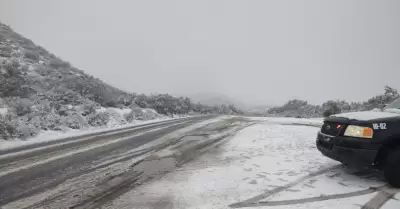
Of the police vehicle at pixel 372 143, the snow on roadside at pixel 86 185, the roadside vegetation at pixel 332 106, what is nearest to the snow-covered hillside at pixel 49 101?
the snow on roadside at pixel 86 185

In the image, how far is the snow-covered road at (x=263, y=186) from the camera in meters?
4.20

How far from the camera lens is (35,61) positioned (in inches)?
830

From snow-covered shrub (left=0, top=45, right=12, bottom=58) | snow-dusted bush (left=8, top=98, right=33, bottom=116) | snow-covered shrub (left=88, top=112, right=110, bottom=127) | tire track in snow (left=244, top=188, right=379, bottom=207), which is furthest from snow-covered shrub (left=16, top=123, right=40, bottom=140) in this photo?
snow-covered shrub (left=0, top=45, right=12, bottom=58)

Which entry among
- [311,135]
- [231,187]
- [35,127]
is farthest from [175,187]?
[35,127]

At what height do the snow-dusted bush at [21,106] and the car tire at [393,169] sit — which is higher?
the snow-dusted bush at [21,106]

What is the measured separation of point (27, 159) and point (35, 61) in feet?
56.0

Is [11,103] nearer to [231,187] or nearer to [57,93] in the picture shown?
[57,93]

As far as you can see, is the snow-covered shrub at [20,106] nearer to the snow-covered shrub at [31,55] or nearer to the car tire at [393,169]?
the snow-covered shrub at [31,55]

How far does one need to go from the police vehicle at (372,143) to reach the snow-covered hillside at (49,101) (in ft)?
30.3

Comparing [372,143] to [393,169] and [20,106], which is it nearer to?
[393,169]

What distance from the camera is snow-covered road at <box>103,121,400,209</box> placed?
4.20 metres

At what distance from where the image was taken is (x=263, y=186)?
493 centimetres

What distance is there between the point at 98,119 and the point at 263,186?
34.2 ft

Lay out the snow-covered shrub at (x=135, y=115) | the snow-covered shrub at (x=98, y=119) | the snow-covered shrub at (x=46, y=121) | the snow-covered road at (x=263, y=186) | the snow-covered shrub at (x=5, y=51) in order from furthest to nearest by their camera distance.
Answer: the snow-covered shrub at (x=5, y=51), the snow-covered shrub at (x=135, y=115), the snow-covered shrub at (x=98, y=119), the snow-covered shrub at (x=46, y=121), the snow-covered road at (x=263, y=186)
